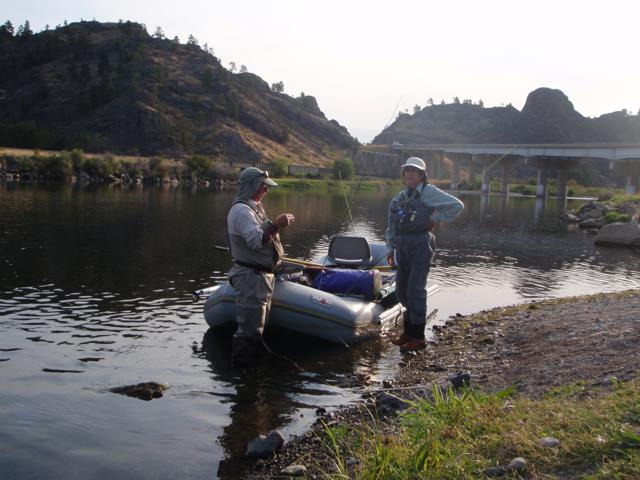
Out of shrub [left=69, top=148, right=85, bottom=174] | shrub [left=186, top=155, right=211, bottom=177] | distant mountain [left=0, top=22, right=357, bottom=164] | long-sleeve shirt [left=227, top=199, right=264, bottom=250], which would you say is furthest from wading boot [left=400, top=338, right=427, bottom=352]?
distant mountain [left=0, top=22, right=357, bottom=164]

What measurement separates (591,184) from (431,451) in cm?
18499

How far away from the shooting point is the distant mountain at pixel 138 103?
133 m

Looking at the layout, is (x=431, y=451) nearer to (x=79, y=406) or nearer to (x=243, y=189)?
(x=79, y=406)

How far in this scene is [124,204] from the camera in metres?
41.3

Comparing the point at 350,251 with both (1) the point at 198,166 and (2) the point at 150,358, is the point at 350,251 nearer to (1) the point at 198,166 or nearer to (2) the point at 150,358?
(2) the point at 150,358

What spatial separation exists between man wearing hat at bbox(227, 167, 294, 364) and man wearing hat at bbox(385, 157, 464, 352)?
206 centimetres

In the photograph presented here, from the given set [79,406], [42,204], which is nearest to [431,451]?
[79,406]

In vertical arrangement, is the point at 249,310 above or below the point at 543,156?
below

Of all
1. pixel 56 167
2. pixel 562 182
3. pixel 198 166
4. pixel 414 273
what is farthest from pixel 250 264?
pixel 562 182

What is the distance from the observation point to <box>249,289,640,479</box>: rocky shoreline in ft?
19.9

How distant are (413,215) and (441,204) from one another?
44 centimetres

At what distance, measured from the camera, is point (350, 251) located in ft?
40.9

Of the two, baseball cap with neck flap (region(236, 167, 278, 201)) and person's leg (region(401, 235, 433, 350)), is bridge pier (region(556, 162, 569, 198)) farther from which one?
baseball cap with neck flap (region(236, 167, 278, 201))

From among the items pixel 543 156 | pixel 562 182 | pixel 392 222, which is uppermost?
pixel 543 156
